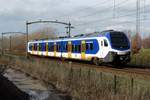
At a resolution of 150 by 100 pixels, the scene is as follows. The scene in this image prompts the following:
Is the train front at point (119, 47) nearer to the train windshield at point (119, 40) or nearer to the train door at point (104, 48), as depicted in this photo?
the train windshield at point (119, 40)

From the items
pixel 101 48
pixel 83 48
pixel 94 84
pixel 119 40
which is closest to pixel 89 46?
pixel 83 48

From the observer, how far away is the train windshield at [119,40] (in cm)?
3049

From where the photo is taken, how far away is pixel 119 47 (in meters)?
30.5

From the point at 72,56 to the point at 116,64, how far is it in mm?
8552

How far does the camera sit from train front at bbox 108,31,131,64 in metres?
30.0

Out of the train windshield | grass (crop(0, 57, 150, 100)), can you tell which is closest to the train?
the train windshield

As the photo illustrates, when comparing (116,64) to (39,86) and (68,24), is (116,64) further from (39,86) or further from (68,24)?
(68,24)

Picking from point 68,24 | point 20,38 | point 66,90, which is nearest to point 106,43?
point 66,90

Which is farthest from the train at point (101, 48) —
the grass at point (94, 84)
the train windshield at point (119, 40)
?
the grass at point (94, 84)

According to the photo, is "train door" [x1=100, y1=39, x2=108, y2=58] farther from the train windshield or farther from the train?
the train windshield

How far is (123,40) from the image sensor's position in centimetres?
3144

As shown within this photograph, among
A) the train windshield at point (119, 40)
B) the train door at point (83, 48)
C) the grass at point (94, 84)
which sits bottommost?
the grass at point (94, 84)

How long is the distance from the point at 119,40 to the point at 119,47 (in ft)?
2.70

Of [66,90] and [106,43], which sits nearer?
[66,90]
